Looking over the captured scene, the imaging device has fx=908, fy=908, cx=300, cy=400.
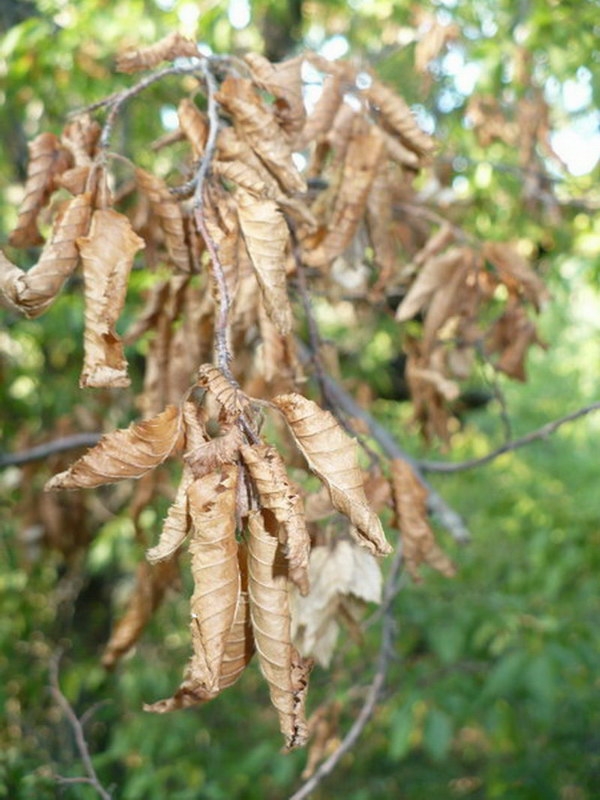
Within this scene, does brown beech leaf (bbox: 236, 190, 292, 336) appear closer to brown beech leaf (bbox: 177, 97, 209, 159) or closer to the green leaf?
brown beech leaf (bbox: 177, 97, 209, 159)

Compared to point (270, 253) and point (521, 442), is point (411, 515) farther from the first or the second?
point (270, 253)

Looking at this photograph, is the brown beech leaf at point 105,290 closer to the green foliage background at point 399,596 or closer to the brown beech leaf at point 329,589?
the brown beech leaf at point 329,589

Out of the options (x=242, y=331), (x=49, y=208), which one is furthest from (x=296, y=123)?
(x=49, y=208)

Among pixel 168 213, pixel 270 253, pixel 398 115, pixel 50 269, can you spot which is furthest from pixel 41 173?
pixel 398 115

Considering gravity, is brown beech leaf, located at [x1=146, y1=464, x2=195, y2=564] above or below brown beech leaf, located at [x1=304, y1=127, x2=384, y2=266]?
below

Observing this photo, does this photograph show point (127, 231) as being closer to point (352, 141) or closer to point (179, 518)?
point (179, 518)

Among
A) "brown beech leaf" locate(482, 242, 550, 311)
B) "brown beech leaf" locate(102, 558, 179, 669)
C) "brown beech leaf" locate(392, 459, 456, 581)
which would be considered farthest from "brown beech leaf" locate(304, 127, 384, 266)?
"brown beech leaf" locate(102, 558, 179, 669)
